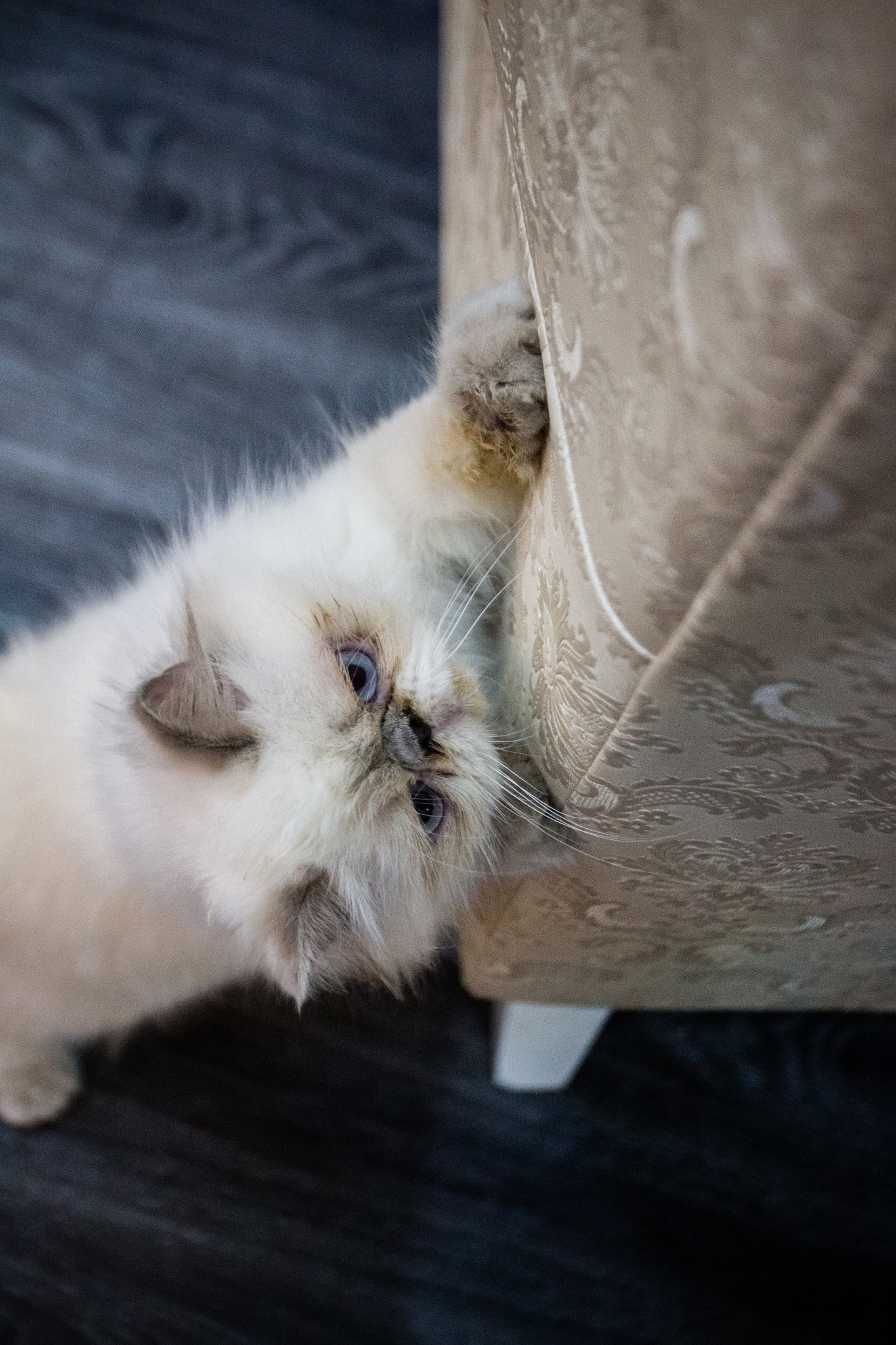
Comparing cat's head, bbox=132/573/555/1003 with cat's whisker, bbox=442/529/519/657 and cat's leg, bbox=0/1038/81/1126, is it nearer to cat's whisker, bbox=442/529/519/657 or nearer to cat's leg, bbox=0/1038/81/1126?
cat's whisker, bbox=442/529/519/657

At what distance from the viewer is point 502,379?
616 millimetres

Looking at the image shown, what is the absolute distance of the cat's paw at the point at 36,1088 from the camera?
48.6 inches

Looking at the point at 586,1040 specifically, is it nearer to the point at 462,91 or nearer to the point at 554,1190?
the point at 554,1190

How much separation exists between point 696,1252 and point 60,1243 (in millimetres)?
885

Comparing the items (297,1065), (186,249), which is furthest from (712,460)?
(186,249)

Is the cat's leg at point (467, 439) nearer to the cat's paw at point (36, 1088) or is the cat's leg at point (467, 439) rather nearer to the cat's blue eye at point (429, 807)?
the cat's blue eye at point (429, 807)

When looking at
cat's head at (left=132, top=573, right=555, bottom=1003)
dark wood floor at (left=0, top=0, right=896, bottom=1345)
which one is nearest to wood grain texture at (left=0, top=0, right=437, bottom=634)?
dark wood floor at (left=0, top=0, right=896, bottom=1345)

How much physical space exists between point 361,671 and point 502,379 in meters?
0.25

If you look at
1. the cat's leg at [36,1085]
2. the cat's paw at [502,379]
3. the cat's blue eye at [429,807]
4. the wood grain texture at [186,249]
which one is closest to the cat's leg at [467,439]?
the cat's paw at [502,379]

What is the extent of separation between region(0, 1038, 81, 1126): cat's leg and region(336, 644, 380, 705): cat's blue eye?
33.9 inches

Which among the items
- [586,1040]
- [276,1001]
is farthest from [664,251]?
[276,1001]

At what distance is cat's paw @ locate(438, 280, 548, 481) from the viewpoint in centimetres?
61

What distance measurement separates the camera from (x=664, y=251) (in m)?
0.34

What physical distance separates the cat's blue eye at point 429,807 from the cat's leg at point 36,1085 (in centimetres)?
83
